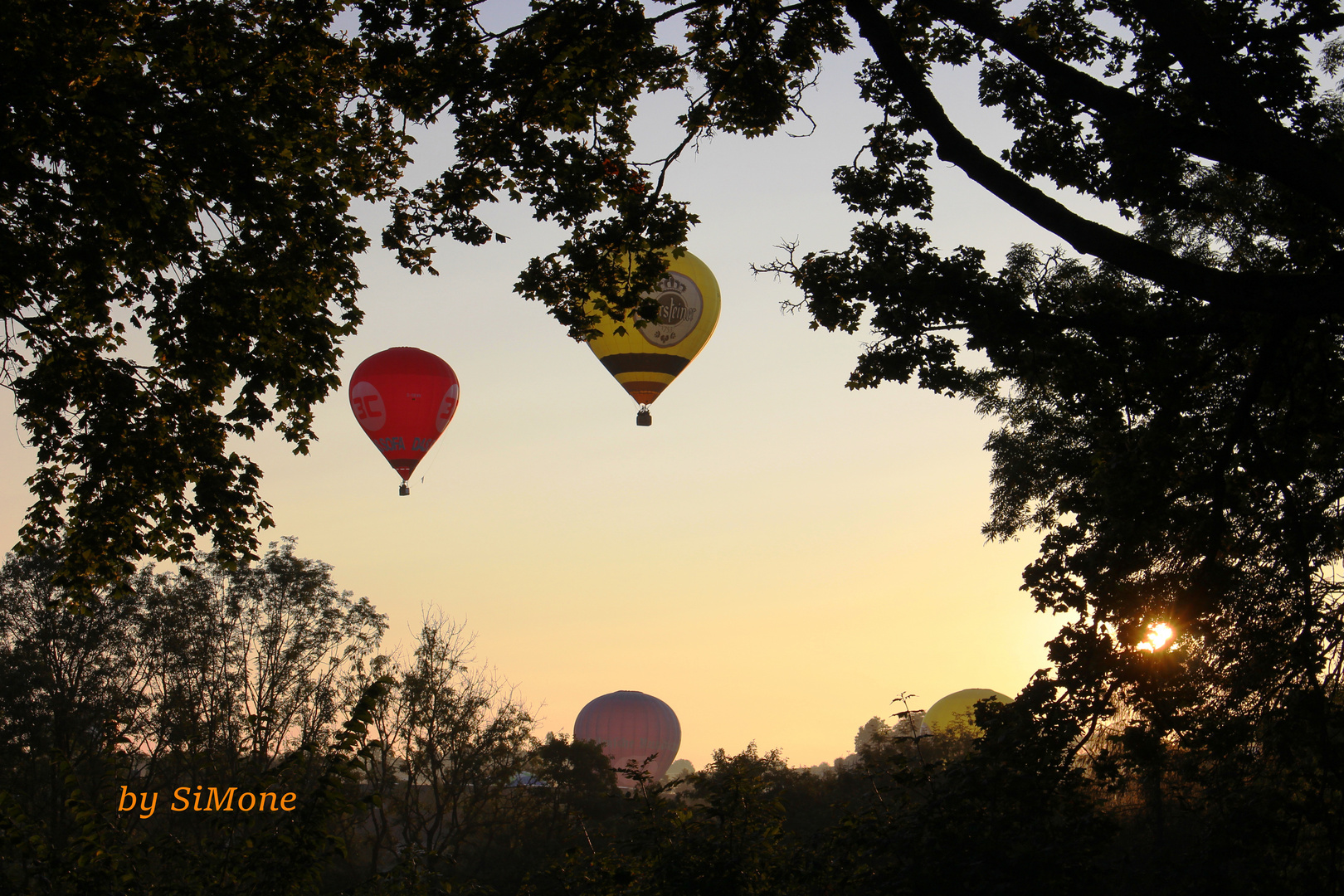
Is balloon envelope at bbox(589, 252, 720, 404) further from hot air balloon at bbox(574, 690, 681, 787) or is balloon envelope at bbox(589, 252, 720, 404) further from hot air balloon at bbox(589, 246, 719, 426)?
hot air balloon at bbox(574, 690, 681, 787)

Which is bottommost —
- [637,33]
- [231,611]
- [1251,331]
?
[1251,331]

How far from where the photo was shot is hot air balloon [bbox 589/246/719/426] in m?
26.6

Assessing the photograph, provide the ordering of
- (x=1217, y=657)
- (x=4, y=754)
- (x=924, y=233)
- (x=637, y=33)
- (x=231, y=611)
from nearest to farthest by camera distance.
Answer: (x=924, y=233) < (x=637, y=33) < (x=1217, y=657) < (x=4, y=754) < (x=231, y=611)

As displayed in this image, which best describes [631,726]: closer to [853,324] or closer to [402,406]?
[402,406]

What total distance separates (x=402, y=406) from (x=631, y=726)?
3519 cm

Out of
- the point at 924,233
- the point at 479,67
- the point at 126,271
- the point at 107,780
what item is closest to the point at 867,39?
the point at 924,233

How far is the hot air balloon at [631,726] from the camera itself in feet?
187

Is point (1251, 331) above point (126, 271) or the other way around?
the other way around

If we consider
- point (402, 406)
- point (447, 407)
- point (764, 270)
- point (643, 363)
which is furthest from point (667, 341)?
point (764, 270)

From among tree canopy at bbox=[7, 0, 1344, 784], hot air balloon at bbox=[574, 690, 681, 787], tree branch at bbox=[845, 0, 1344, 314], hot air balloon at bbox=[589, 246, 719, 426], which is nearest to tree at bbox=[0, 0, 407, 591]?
tree canopy at bbox=[7, 0, 1344, 784]

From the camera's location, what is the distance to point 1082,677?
8.27 m

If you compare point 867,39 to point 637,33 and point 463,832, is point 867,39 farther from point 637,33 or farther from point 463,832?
point 463,832

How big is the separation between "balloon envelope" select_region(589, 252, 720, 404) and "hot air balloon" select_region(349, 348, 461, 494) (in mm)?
4262

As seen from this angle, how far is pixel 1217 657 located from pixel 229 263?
9079 millimetres
